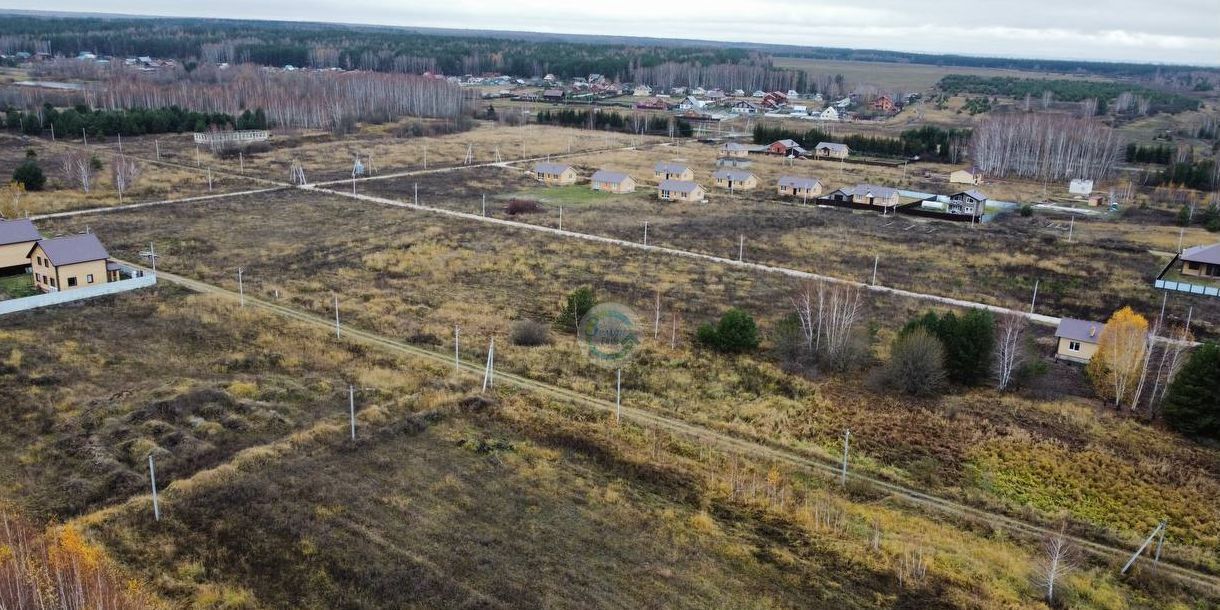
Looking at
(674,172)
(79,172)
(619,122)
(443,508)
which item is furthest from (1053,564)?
(619,122)

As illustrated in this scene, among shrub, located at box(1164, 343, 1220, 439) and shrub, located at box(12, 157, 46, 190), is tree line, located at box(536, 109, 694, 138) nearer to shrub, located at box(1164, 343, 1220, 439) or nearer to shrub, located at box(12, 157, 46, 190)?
shrub, located at box(12, 157, 46, 190)

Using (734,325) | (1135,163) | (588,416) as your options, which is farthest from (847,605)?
(1135,163)

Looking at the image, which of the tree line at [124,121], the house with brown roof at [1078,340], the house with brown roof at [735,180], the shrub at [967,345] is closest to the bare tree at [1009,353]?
the shrub at [967,345]

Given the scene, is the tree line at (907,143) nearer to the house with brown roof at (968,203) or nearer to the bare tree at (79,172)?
the house with brown roof at (968,203)

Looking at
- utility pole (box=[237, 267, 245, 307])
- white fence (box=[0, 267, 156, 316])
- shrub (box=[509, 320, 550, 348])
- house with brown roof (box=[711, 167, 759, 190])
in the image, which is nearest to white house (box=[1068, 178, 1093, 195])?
house with brown roof (box=[711, 167, 759, 190])

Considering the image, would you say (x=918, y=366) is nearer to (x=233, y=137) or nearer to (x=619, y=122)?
(x=233, y=137)

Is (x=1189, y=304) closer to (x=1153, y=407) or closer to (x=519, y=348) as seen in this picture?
(x=1153, y=407)

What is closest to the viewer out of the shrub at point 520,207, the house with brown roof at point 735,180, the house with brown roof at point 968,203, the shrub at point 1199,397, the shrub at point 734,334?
the shrub at point 1199,397

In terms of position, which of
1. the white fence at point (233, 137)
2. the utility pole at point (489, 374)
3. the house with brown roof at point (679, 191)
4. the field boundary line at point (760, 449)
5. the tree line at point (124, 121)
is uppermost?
the tree line at point (124, 121)
